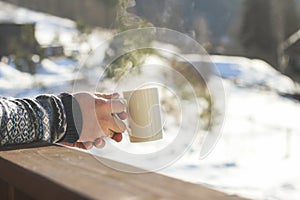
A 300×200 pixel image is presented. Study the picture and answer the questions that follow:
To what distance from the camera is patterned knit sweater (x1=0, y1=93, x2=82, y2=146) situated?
2.60ft

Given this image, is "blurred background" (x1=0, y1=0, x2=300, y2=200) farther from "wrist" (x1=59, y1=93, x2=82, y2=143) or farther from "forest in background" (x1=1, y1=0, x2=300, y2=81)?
"wrist" (x1=59, y1=93, x2=82, y2=143)

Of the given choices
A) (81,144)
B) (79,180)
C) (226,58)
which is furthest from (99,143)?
(226,58)

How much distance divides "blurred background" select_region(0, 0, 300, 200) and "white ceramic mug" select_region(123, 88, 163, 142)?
2.51 meters

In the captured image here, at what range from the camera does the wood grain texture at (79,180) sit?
515mm

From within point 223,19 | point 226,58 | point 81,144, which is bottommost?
point 81,144

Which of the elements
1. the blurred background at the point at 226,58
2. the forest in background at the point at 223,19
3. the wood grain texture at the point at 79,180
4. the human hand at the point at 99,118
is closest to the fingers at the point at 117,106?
the human hand at the point at 99,118

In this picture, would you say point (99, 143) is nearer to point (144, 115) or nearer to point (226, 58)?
point (144, 115)

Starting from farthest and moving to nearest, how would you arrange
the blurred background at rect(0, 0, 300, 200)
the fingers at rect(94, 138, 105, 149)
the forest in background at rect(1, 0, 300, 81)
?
the forest in background at rect(1, 0, 300, 81), the blurred background at rect(0, 0, 300, 200), the fingers at rect(94, 138, 105, 149)

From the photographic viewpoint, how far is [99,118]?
915 mm

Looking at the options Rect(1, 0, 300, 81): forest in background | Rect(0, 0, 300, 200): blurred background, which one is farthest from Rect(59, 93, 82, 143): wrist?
Rect(1, 0, 300, 81): forest in background

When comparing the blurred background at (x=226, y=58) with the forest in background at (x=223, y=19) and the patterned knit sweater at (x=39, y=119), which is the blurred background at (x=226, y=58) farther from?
the patterned knit sweater at (x=39, y=119)

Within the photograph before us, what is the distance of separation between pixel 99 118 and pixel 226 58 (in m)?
4.68

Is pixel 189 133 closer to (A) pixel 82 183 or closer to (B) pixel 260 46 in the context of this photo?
(A) pixel 82 183

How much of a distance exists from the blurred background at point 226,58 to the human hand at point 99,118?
242 centimetres
